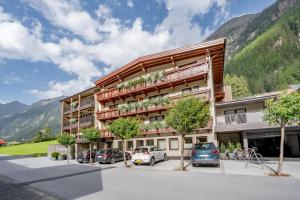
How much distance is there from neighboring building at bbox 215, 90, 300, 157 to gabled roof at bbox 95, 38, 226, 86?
6.61m

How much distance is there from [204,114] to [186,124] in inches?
69.8

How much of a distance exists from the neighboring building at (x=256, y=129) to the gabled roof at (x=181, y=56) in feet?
21.7

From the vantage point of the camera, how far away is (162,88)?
101 feet

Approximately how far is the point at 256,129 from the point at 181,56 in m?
12.9

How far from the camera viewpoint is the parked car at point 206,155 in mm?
18078

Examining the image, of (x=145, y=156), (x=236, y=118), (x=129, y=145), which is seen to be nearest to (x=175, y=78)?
(x=236, y=118)

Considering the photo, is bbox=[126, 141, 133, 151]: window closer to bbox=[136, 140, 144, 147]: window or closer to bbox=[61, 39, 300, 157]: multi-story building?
bbox=[61, 39, 300, 157]: multi-story building

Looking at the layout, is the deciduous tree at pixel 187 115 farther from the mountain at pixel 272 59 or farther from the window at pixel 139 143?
the mountain at pixel 272 59

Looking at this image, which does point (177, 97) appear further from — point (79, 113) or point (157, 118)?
point (79, 113)

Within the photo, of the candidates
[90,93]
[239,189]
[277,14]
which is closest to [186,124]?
[239,189]

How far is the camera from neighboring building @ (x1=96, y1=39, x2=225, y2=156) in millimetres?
26609

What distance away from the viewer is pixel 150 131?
29578mm

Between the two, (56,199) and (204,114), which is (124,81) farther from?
(56,199)

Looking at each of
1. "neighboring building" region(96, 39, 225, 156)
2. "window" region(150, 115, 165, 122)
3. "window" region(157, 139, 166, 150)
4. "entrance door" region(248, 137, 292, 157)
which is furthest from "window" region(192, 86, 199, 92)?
"entrance door" region(248, 137, 292, 157)
